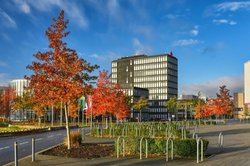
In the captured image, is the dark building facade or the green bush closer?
the green bush

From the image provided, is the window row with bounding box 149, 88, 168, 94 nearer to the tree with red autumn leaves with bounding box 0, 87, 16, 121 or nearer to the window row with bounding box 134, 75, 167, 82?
the window row with bounding box 134, 75, 167, 82

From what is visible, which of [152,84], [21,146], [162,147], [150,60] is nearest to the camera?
[162,147]

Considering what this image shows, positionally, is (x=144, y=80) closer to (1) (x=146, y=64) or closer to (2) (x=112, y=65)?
(1) (x=146, y=64)

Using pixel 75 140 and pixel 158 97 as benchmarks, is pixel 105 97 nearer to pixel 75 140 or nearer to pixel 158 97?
pixel 75 140

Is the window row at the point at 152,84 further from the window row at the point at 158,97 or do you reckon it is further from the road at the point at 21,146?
the road at the point at 21,146

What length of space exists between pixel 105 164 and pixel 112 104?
2742 cm

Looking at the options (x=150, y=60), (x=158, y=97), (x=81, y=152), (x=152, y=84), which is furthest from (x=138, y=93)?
(x=81, y=152)

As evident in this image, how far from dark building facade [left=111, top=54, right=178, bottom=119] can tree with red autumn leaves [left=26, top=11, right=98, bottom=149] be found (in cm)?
13574

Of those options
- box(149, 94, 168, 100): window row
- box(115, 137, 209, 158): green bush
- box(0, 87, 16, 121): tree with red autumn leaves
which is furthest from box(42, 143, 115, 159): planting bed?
box(149, 94, 168, 100): window row

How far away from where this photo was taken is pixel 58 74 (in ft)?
60.7

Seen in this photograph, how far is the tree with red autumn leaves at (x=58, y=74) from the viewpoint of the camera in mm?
18047

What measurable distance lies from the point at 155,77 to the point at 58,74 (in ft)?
476

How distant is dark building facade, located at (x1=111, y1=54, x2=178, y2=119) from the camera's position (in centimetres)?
15888

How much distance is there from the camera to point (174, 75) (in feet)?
547
